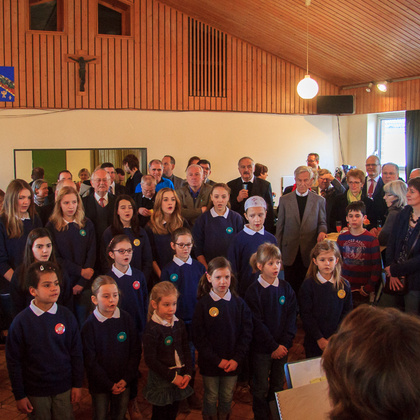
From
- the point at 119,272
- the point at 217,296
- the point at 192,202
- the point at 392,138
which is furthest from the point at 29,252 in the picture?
the point at 392,138

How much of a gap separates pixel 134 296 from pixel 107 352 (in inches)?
24.1

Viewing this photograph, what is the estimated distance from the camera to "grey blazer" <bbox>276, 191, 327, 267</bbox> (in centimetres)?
499

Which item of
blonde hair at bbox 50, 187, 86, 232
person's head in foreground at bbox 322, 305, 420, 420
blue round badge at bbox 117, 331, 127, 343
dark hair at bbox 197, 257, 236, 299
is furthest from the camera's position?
blonde hair at bbox 50, 187, 86, 232

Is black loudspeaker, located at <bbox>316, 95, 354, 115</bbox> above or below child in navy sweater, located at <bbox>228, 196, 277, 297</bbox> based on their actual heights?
above

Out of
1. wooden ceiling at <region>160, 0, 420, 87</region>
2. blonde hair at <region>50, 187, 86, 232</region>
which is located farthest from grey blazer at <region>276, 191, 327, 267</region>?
wooden ceiling at <region>160, 0, 420, 87</region>

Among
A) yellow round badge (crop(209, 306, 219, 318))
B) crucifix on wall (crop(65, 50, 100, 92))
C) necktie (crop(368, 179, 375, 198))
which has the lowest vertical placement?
yellow round badge (crop(209, 306, 219, 318))

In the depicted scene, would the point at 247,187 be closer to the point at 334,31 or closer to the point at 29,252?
the point at 29,252

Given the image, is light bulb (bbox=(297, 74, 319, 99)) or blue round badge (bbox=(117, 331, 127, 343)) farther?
light bulb (bbox=(297, 74, 319, 99))

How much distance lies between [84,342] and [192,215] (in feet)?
7.83

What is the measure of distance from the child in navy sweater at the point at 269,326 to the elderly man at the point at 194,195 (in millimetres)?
1853

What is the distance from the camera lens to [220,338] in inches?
126

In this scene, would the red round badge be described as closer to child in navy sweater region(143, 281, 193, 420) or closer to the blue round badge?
the blue round badge

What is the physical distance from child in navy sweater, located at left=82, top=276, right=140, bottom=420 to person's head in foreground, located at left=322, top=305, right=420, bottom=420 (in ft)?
7.26

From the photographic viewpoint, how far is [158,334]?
303 cm
